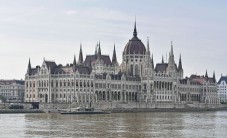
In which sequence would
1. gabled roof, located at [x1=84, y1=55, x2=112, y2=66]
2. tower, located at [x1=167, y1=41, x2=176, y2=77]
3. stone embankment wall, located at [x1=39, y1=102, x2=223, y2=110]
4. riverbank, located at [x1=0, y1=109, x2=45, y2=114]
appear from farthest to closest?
A: 1. gabled roof, located at [x1=84, y1=55, x2=112, y2=66]
2. tower, located at [x1=167, y1=41, x2=176, y2=77]
3. stone embankment wall, located at [x1=39, y1=102, x2=223, y2=110]
4. riverbank, located at [x1=0, y1=109, x2=45, y2=114]

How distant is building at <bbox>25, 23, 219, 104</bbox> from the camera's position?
15975 centimetres

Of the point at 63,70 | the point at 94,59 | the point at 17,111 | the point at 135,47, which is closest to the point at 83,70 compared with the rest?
the point at 63,70

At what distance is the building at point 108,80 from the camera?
160 metres

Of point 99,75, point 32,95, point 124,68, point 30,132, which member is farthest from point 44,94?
point 30,132

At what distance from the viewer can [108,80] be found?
172 m

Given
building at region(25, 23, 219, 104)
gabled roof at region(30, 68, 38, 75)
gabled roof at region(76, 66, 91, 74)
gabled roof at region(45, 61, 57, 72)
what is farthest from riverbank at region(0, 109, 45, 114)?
gabled roof at region(30, 68, 38, 75)

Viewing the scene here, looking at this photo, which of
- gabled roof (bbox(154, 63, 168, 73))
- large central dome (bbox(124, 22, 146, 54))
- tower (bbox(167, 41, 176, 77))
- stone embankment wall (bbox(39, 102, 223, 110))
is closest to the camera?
stone embankment wall (bbox(39, 102, 223, 110))

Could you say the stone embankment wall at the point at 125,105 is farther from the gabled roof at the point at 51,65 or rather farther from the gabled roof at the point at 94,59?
the gabled roof at the point at 94,59

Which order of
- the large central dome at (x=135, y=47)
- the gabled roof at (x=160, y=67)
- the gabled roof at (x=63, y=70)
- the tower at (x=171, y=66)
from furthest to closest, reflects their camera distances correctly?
the large central dome at (x=135, y=47) < the gabled roof at (x=160, y=67) < the tower at (x=171, y=66) < the gabled roof at (x=63, y=70)

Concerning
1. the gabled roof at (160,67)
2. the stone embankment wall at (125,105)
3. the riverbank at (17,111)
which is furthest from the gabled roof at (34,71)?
the gabled roof at (160,67)

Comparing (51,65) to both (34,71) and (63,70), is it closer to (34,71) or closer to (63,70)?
(63,70)

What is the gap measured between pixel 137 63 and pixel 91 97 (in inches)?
1377

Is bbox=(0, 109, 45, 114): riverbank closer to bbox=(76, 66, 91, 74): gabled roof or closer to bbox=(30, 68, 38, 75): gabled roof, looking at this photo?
bbox=(76, 66, 91, 74): gabled roof

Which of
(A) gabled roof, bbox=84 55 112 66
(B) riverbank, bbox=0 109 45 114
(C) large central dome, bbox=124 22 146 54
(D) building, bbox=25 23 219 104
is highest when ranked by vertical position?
(C) large central dome, bbox=124 22 146 54
